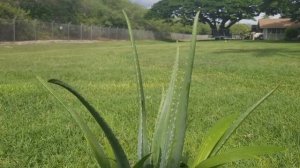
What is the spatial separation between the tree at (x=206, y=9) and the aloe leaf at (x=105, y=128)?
233 ft

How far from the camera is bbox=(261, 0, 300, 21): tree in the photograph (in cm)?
4572

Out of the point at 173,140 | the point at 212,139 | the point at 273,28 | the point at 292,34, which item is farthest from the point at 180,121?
the point at 273,28

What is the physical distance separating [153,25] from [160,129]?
95.3 meters

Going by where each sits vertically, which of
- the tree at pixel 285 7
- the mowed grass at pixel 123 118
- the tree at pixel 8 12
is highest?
the tree at pixel 285 7

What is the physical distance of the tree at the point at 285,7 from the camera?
45.7 m

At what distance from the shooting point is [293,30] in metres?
55.4

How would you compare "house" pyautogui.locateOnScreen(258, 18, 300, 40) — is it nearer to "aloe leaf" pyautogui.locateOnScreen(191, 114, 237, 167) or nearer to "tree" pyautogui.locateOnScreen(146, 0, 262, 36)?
"tree" pyautogui.locateOnScreen(146, 0, 262, 36)

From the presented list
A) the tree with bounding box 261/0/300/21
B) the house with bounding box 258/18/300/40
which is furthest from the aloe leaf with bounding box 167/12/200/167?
the house with bounding box 258/18/300/40

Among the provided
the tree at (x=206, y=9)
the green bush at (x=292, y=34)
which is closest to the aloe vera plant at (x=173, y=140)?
the green bush at (x=292, y=34)

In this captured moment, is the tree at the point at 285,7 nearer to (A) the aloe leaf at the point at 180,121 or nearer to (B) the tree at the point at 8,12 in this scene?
(B) the tree at the point at 8,12

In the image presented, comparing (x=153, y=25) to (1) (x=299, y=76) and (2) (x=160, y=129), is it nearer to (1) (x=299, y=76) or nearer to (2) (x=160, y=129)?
(1) (x=299, y=76)

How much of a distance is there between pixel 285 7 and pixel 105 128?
4914 cm

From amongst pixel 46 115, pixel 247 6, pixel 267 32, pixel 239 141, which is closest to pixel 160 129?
pixel 239 141

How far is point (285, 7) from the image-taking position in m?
47.7
